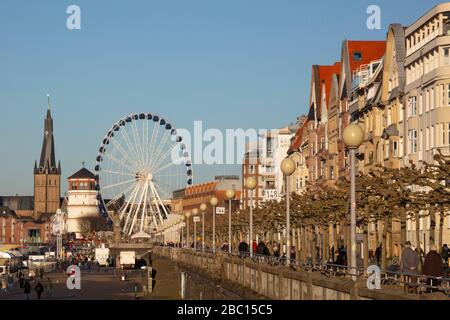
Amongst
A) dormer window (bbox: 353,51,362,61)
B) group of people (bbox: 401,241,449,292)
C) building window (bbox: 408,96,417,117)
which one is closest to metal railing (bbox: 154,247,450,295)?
group of people (bbox: 401,241,449,292)

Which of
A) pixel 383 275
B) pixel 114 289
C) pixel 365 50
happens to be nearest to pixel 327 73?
pixel 365 50

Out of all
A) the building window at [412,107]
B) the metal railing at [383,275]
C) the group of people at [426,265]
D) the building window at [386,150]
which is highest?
the building window at [412,107]

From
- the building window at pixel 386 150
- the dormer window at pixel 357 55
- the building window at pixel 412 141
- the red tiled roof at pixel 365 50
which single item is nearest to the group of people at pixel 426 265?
the building window at pixel 412 141

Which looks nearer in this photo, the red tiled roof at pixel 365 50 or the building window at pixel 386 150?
the building window at pixel 386 150

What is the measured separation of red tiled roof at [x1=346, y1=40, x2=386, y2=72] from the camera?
349ft

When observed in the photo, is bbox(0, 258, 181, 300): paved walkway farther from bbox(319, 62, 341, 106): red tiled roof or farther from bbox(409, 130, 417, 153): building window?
bbox(319, 62, 341, 106): red tiled roof

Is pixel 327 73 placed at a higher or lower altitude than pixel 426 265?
higher

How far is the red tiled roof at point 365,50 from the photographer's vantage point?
106500 mm

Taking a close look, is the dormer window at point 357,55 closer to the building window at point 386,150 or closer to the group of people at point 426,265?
the building window at point 386,150

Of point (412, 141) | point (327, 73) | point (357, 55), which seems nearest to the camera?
point (412, 141)

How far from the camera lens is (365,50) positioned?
10756 centimetres

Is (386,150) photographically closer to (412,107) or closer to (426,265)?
(412,107)

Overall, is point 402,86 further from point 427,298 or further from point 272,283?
point 427,298

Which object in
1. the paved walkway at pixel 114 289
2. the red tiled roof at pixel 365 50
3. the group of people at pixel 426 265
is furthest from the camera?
the red tiled roof at pixel 365 50
